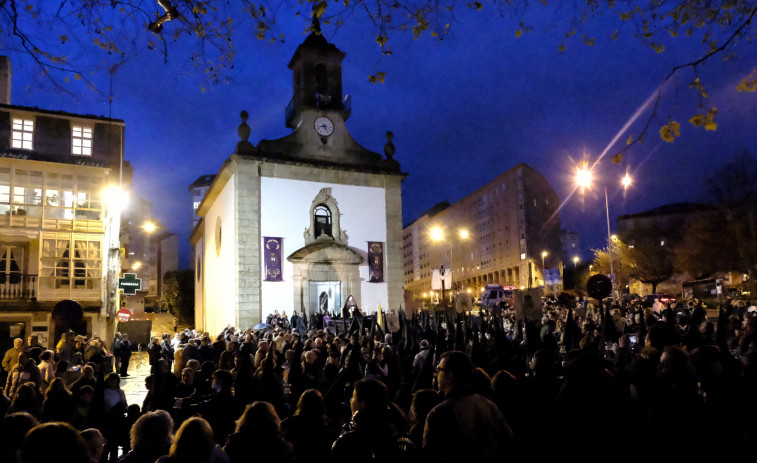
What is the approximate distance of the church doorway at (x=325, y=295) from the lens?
2931 centimetres

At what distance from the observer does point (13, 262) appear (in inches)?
1038

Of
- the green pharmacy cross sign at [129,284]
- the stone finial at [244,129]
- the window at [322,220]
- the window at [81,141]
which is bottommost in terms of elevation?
the green pharmacy cross sign at [129,284]

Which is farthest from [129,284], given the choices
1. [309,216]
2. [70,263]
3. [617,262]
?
[617,262]

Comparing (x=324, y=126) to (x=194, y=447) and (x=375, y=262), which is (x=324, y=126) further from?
(x=194, y=447)

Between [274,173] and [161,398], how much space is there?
75.4 ft

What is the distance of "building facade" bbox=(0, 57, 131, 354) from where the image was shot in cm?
2502

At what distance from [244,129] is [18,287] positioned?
12.9 metres

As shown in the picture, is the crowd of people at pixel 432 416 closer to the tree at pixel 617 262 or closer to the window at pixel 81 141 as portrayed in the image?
the window at pixel 81 141

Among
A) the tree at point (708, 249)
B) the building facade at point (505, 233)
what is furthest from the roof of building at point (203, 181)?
the tree at point (708, 249)

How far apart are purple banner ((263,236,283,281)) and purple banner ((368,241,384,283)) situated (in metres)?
5.04

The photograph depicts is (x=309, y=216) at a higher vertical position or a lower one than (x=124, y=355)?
higher

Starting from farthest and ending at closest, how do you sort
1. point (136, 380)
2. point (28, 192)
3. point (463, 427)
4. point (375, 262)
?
point (375, 262)
point (28, 192)
point (136, 380)
point (463, 427)

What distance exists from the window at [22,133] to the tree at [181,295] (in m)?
22.9

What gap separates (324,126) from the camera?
31.9 m
